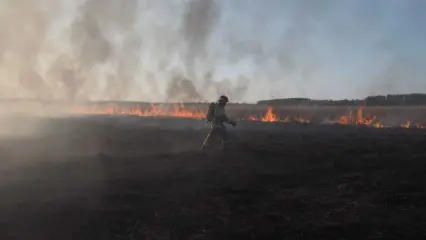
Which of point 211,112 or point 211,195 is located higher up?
point 211,112

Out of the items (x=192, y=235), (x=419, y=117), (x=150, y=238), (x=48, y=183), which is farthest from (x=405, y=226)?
(x=419, y=117)

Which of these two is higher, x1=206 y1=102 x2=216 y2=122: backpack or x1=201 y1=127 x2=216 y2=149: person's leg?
x1=206 y1=102 x2=216 y2=122: backpack

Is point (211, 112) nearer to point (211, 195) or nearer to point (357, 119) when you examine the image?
point (211, 195)

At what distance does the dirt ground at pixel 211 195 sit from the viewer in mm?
8953

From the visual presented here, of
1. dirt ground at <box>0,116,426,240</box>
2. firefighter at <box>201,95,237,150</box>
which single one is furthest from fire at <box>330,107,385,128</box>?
firefighter at <box>201,95,237,150</box>

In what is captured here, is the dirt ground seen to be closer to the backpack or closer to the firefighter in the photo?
the firefighter

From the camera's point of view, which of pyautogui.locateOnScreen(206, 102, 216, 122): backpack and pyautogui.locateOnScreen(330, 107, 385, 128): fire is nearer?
pyautogui.locateOnScreen(206, 102, 216, 122): backpack

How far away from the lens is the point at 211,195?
1210 cm

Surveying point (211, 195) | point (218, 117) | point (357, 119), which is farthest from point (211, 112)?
point (357, 119)

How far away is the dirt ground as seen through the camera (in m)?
8.95

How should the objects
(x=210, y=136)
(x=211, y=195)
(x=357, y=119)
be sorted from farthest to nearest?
(x=357, y=119) → (x=210, y=136) → (x=211, y=195)

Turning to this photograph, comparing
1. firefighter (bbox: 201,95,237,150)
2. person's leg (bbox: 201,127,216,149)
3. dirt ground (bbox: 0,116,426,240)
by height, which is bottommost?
dirt ground (bbox: 0,116,426,240)

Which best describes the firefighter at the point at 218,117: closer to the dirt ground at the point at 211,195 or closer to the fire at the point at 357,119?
the dirt ground at the point at 211,195

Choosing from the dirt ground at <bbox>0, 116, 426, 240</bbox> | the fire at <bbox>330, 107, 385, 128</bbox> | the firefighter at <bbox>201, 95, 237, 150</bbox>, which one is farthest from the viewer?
the fire at <bbox>330, 107, 385, 128</bbox>
